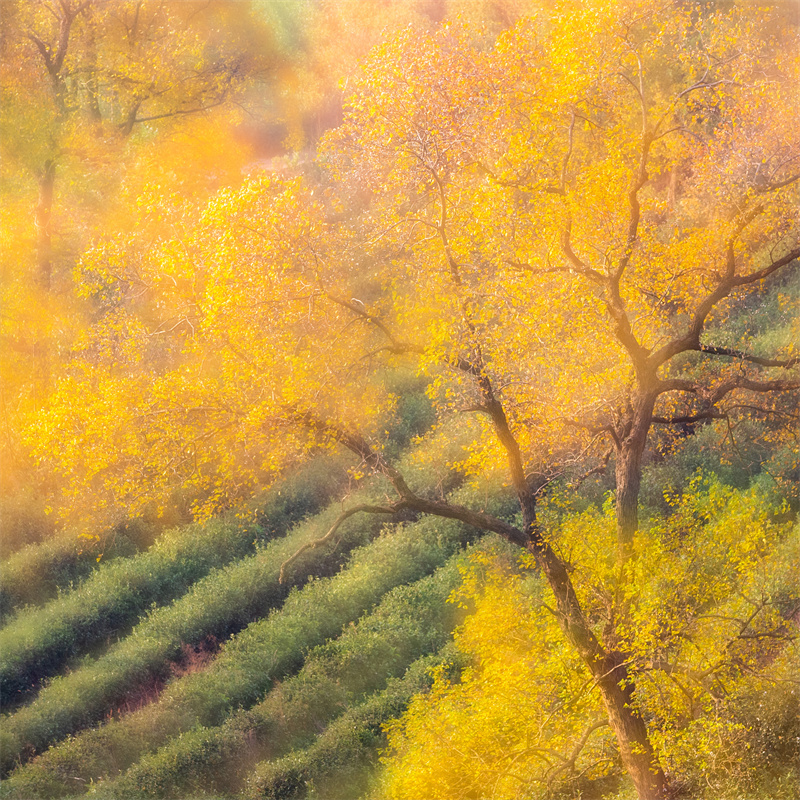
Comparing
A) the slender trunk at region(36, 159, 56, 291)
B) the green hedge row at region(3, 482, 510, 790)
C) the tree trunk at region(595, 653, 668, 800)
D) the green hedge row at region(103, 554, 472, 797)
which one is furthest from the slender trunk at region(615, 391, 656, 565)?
the slender trunk at region(36, 159, 56, 291)

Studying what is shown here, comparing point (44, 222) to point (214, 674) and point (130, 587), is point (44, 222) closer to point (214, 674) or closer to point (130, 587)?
point (130, 587)

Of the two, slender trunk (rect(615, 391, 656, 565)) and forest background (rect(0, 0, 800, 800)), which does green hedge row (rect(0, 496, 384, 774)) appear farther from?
slender trunk (rect(615, 391, 656, 565))

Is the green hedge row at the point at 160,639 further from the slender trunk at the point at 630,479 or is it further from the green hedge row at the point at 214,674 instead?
the slender trunk at the point at 630,479

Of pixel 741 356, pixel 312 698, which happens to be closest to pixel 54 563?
pixel 312 698

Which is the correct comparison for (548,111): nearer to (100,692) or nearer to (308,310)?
(308,310)

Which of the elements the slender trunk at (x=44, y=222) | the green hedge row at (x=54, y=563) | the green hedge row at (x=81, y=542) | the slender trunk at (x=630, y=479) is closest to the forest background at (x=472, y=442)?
the slender trunk at (x=630, y=479)

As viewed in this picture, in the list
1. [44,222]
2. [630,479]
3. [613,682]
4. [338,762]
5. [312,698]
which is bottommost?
[613,682]

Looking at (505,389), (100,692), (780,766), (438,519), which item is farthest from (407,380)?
(780,766)
